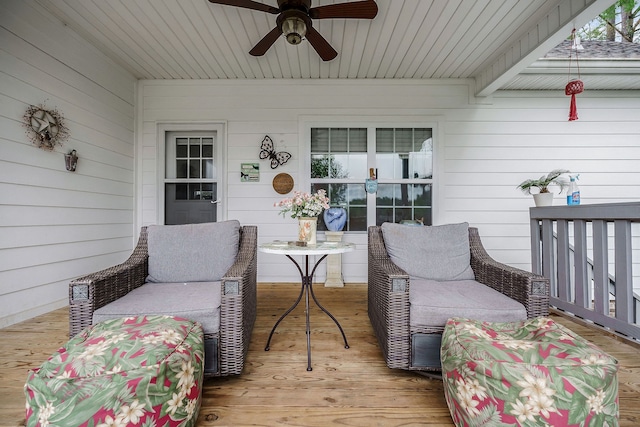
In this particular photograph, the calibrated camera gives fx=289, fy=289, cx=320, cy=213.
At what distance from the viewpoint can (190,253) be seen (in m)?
2.03

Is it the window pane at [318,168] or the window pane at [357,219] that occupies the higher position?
the window pane at [318,168]

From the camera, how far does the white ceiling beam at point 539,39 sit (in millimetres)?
2222

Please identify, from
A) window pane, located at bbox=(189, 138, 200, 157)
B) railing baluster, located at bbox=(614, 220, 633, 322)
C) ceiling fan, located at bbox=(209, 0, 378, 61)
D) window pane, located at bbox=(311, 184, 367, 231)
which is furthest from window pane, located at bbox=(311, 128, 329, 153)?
railing baluster, located at bbox=(614, 220, 633, 322)

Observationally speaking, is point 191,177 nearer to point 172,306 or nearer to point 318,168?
point 318,168

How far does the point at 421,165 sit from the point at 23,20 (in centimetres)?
424

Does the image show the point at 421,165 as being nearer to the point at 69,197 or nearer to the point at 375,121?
the point at 375,121

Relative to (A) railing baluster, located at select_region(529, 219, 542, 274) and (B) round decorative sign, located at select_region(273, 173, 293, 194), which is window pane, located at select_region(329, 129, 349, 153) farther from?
(A) railing baluster, located at select_region(529, 219, 542, 274)

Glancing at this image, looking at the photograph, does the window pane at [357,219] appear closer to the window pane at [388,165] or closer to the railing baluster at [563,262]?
the window pane at [388,165]

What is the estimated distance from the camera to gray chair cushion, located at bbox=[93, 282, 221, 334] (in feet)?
4.88

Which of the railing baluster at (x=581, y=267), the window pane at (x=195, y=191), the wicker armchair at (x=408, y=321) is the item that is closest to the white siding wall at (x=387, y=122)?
the window pane at (x=195, y=191)

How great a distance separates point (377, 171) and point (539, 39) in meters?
2.03

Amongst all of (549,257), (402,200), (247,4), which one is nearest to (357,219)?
(402,200)

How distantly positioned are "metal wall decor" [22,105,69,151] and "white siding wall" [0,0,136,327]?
5 centimetres

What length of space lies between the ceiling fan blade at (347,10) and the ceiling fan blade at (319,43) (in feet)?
0.41
